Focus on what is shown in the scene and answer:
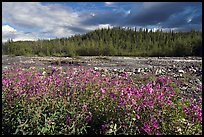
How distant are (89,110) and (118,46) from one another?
36.7 m

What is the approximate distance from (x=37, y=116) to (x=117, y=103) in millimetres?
945

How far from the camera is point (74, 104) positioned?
3.78 m

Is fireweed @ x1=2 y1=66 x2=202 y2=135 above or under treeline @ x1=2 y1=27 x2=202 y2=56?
under

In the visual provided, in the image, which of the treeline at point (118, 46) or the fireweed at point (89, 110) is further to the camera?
the treeline at point (118, 46)

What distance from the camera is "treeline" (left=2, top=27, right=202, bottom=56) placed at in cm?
3034

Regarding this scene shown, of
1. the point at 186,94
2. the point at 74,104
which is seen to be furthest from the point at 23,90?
the point at 186,94

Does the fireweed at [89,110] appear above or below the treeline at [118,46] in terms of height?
below

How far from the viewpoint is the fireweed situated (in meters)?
3.39

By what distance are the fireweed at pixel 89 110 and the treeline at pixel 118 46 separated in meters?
25.4

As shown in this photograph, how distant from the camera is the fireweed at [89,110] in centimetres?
339

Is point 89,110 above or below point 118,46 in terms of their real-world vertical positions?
below

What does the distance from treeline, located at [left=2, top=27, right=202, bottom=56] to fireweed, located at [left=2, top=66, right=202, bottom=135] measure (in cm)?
2540

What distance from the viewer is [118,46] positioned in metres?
40.3

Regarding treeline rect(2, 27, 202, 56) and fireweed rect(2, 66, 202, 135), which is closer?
fireweed rect(2, 66, 202, 135)
